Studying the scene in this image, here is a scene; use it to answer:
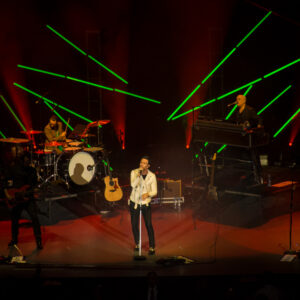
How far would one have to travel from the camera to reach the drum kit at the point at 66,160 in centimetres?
1101

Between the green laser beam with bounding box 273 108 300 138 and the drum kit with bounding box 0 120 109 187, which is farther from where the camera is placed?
the green laser beam with bounding box 273 108 300 138

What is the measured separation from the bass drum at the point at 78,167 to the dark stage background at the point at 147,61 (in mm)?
1520

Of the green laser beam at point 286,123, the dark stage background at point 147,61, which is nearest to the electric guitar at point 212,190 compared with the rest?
the dark stage background at point 147,61

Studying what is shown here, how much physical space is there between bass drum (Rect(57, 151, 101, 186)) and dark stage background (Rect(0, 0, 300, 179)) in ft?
4.99

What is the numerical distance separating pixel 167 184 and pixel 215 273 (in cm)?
474

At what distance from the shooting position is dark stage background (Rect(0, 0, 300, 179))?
12961 mm

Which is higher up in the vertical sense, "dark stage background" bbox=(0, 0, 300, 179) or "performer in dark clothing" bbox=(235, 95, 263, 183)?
"dark stage background" bbox=(0, 0, 300, 179)

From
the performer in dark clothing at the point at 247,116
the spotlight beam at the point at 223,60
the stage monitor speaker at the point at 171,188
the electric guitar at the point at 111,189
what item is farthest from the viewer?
the spotlight beam at the point at 223,60

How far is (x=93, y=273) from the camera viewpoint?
21.7 ft

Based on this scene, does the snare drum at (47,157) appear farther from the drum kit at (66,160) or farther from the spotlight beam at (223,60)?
the spotlight beam at (223,60)

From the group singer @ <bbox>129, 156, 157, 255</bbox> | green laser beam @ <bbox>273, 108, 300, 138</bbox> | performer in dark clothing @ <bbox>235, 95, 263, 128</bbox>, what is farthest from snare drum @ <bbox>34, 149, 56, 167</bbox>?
green laser beam @ <bbox>273, 108, 300, 138</bbox>

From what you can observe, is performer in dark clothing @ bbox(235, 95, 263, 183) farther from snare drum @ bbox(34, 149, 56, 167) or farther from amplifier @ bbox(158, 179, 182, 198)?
snare drum @ bbox(34, 149, 56, 167)

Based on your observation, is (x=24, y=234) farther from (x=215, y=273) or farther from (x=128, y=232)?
(x=215, y=273)

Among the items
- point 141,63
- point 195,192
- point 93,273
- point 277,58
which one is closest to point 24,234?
point 93,273
